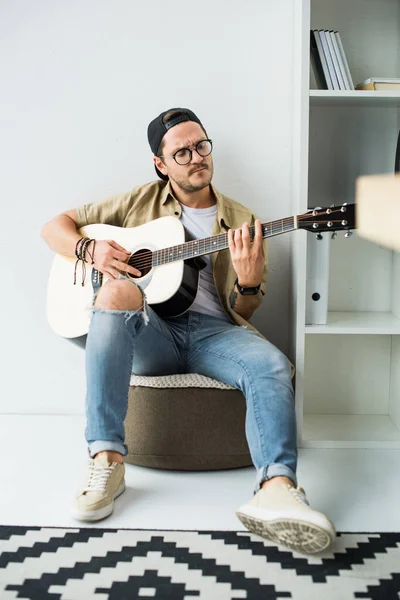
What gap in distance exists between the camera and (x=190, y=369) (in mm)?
2135

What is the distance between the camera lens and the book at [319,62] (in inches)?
85.7

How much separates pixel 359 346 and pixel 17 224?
1.28 meters

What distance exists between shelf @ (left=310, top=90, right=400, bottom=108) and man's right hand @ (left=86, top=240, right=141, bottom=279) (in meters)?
0.73

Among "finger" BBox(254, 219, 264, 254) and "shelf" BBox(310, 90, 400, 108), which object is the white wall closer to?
"shelf" BBox(310, 90, 400, 108)

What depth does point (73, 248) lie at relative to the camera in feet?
7.30

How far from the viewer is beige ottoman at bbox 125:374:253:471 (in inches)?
80.4

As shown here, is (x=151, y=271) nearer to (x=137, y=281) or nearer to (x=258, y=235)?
(x=137, y=281)

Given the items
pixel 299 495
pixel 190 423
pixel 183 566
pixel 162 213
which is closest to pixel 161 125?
pixel 162 213

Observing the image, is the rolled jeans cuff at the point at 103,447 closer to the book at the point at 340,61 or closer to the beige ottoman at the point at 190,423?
the beige ottoman at the point at 190,423

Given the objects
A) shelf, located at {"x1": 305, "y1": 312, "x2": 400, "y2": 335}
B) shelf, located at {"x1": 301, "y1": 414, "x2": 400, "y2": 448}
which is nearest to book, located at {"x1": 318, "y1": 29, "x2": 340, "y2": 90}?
shelf, located at {"x1": 305, "y1": 312, "x2": 400, "y2": 335}

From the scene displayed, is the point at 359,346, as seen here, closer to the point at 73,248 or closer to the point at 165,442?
the point at 165,442

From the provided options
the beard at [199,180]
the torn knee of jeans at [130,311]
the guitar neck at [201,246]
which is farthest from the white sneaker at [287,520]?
the beard at [199,180]

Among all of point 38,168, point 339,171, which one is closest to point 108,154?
point 38,168

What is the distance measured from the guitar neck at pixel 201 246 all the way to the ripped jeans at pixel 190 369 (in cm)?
18
